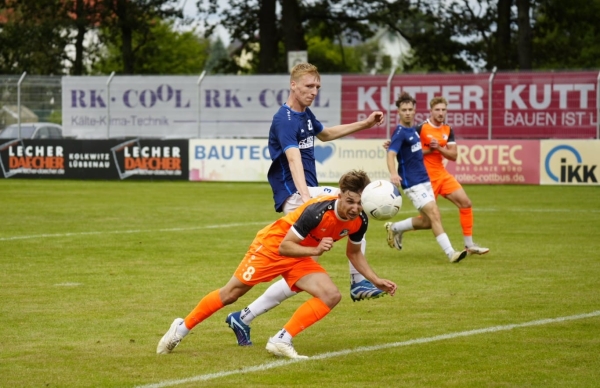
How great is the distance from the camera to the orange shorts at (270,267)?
7516 millimetres

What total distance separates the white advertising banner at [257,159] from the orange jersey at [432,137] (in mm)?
14625

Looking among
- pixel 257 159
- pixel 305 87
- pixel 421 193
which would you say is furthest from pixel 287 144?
pixel 257 159

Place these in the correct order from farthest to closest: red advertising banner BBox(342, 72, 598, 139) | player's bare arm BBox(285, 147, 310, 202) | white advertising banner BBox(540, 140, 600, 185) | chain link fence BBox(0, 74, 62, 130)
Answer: chain link fence BBox(0, 74, 62, 130) < red advertising banner BBox(342, 72, 598, 139) < white advertising banner BBox(540, 140, 600, 185) < player's bare arm BBox(285, 147, 310, 202)

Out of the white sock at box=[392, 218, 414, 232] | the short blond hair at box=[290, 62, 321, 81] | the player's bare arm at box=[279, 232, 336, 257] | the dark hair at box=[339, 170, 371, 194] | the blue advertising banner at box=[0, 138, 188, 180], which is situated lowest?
the blue advertising banner at box=[0, 138, 188, 180]

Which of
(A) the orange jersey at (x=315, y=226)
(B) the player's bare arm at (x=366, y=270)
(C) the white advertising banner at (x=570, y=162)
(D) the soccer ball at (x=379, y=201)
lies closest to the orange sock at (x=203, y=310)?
(A) the orange jersey at (x=315, y=226)

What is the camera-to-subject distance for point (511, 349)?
7.55m

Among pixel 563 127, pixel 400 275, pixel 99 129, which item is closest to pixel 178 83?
pixel 99 129

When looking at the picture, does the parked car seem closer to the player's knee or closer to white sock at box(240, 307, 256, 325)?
white sock at box(240, 307, 256, 325)

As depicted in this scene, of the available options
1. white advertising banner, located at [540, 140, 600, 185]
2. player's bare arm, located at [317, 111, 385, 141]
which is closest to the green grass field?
player's bare arm, located at [317, 111, 385, 141]

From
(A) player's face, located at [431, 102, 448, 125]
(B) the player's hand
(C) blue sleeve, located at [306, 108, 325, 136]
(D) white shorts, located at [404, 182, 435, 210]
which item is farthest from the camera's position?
(A) player's face, located at [431, 102, 448, 125]

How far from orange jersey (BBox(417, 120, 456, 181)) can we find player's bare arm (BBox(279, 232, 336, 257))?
23.7 feet

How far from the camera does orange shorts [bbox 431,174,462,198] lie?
1432cm

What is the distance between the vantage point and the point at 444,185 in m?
14.4

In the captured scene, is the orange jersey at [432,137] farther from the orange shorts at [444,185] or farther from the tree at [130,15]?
the tree at [130,15]
